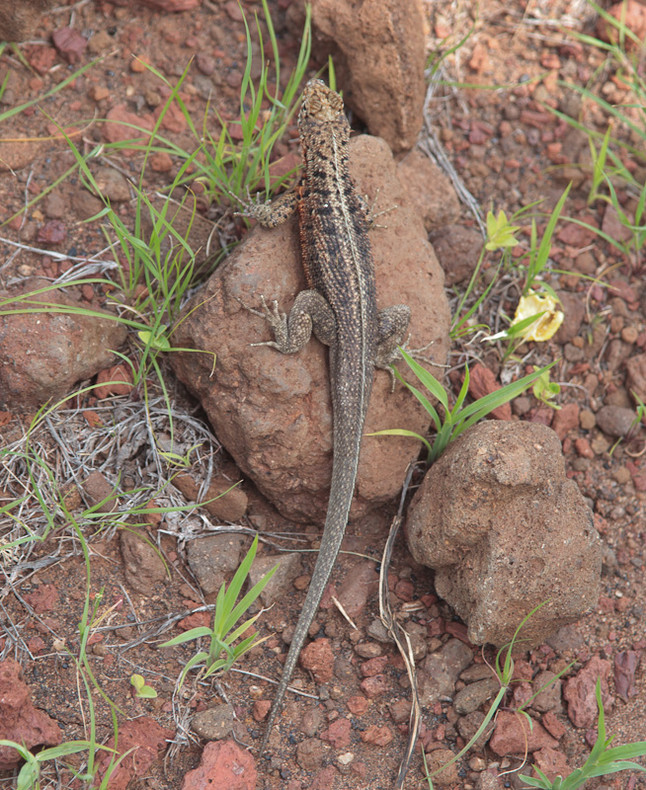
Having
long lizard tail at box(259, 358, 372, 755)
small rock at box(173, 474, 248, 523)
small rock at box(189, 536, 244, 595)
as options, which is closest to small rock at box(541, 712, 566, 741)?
long lizard tail at box(259, 358, 372, 755)

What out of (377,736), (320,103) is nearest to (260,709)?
(377,736)

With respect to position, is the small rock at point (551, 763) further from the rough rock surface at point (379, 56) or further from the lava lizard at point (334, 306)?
the rough rock surface at point (379, 56)

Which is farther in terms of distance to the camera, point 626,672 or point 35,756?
point 626,672

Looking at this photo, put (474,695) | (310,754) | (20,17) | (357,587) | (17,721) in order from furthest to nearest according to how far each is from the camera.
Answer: (20,17)
(357,587)
(474,695)
(310,754)
(17,721)

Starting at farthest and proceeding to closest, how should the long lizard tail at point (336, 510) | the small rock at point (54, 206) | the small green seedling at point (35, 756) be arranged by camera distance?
the small rock at point (54, 206), the long lizard tail at point (336, 510), the small green seedling at point (35, 756)

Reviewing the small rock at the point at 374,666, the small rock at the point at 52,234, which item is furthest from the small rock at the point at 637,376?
the small rock at the point at 52,234

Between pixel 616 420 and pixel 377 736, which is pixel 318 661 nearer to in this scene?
pixel 377 736
